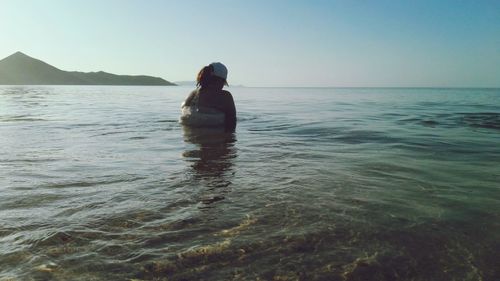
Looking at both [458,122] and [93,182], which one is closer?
[93,182]

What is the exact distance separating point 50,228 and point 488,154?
28.9 ft

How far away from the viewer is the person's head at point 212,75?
40.3 ft

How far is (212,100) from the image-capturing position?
40.4 feet

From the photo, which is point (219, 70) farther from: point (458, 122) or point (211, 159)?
point (458, 122)

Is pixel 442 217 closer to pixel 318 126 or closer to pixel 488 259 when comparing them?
pixel 488 259

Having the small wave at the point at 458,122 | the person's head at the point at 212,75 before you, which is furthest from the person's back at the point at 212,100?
the small wave at the point at 458,122

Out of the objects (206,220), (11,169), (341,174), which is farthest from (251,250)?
(11,169)

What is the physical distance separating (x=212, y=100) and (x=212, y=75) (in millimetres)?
859

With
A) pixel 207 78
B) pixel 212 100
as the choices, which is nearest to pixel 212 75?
pixel 207 78

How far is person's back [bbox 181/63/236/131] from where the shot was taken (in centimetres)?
1229

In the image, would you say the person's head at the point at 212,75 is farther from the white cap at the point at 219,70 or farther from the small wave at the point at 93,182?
the small wave at the point at 93,182

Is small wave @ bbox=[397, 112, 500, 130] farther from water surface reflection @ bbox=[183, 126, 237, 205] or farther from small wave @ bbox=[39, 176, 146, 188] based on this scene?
small wave @ bbox=[39, 176, 146, 188]

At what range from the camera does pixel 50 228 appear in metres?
3.54

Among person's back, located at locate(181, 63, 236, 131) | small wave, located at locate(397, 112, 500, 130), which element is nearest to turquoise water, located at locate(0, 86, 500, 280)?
person's back, located at locate(181, 63, 236, 131)
